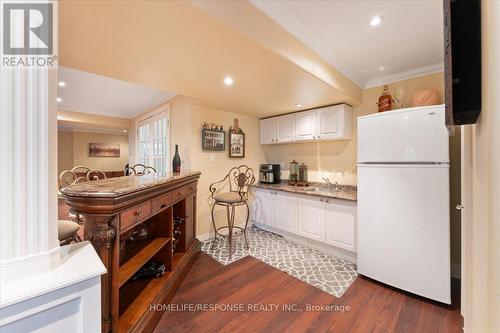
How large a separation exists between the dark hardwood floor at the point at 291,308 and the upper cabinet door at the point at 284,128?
213 centimetres

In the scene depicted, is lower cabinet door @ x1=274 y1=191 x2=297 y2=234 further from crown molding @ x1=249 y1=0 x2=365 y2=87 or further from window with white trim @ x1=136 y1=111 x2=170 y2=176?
window with white trim @ x1=136 y1=111 x2=170 y2=176

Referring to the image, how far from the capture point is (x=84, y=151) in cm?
712

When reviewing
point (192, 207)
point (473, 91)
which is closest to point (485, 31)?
point (473, 91)

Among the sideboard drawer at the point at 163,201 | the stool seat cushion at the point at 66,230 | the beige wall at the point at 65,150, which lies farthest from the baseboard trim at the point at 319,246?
the beige wall at the point at 65,150

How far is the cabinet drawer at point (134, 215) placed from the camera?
1213 mm

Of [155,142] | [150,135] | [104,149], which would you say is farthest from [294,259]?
[104,149]

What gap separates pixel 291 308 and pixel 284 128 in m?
2.64

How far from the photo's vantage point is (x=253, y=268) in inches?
91.9

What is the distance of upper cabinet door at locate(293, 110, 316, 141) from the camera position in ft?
10.3

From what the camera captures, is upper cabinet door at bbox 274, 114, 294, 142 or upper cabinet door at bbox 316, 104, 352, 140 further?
upper cabinet door at bbox 274, 114, 294, 142

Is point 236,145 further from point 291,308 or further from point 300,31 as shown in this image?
point 291,308

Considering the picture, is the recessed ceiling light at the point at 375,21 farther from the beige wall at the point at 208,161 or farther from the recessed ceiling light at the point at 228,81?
the beige wall at the point at 208,161

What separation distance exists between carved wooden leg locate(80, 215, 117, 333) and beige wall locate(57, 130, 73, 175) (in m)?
7.72

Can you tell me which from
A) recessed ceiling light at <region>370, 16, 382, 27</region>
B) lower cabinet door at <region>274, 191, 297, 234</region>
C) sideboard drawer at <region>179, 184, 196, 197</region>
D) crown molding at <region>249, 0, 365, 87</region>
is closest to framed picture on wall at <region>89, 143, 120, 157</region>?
sideboard drawer at <region>179, 184, 196, 197</region>
